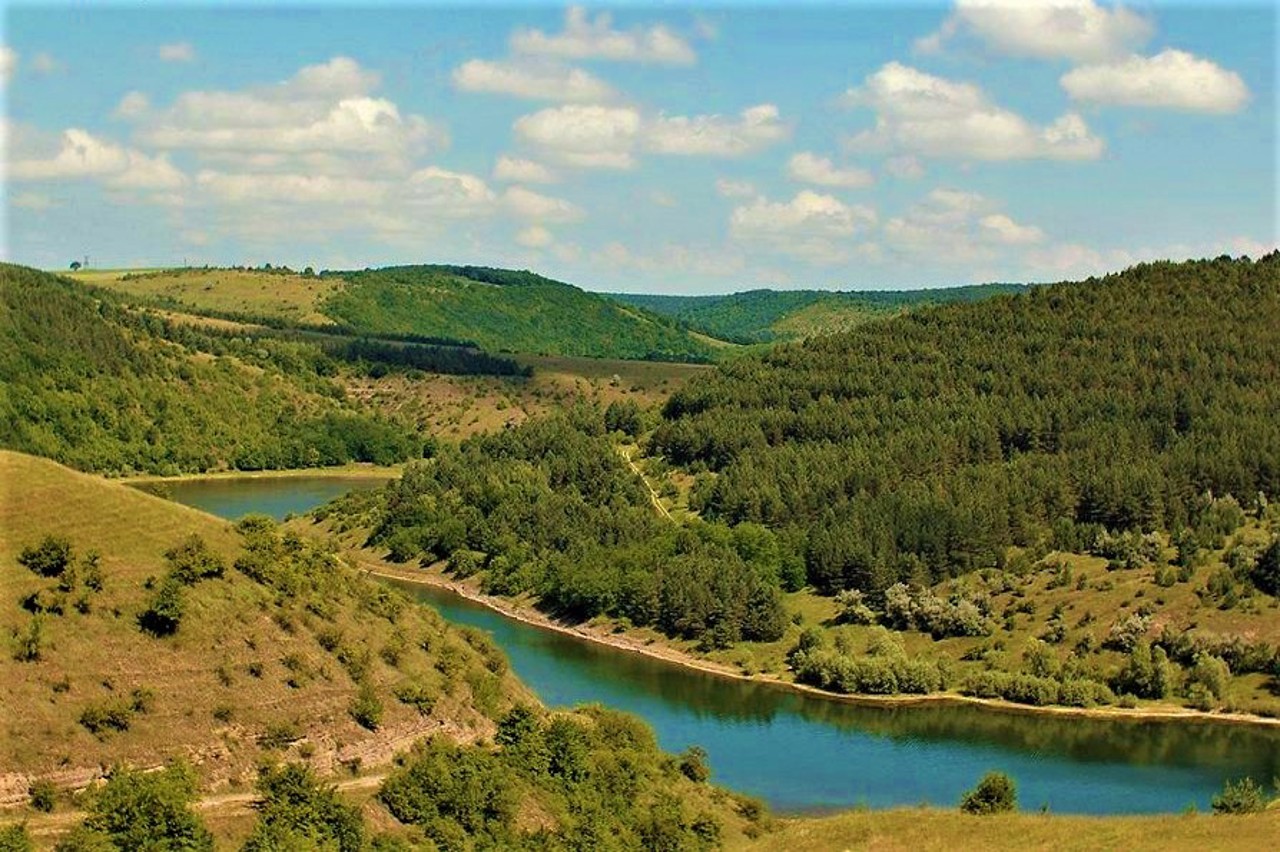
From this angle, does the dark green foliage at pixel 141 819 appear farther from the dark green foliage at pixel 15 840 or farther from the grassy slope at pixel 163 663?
the grassy slope at pixel 163 663

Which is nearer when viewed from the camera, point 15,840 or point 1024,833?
point 15,840

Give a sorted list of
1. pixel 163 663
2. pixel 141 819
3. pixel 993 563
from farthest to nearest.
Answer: pixel 993 563 → pixel 163 663 → pixel 141 819

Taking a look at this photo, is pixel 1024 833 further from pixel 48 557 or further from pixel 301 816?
pixel 48 557

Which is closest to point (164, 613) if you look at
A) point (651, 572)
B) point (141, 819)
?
point (141, 819)

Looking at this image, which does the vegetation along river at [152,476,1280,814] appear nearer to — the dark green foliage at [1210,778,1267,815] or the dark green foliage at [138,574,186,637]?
the dark green foliage at [1210,778,1267,815]

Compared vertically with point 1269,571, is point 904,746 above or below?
below

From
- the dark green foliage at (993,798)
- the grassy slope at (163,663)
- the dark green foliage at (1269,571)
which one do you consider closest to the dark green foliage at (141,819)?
the grassy slope at (163,663)

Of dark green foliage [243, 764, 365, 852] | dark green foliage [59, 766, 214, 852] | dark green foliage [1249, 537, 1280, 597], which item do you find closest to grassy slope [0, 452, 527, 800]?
dark green foliage [243, 764, 365, 852]
